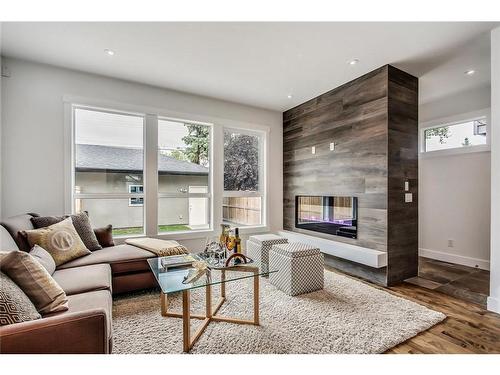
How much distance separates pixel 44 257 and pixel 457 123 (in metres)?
5.38

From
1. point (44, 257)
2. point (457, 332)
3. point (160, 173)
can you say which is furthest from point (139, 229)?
point (457, 332)

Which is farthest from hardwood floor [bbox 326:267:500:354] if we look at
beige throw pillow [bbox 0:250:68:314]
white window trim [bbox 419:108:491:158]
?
white window trim [bbox 419:108:491:158]

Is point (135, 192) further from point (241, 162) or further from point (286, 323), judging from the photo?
point (286, 323)

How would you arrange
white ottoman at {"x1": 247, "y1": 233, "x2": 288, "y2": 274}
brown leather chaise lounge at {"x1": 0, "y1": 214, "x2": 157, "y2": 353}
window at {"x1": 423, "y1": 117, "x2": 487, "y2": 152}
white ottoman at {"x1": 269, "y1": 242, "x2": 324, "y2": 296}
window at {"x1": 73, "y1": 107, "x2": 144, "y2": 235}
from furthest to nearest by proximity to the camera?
window at {"x1": 423, "y1": 117, "x2": 487, "y2": 152} < window at {"x1": 73, "y1": 107, "x2": 144, "y2": 235} < white ottoman at {"x1": 247, "y1": 233, "x2": 288, "y2": 274} < white ottoman at {"x1": 269, "y1": 242, "x2": 324, "y2": 296} < brown leather chaise lounge at {"x1": 0, "y1": 214, "x2": 157, "y2": 353}

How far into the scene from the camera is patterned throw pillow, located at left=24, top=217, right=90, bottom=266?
2.20m

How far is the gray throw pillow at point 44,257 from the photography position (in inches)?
74.6

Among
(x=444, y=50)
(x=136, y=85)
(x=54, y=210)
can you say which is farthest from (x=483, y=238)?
(x=54, y=210)

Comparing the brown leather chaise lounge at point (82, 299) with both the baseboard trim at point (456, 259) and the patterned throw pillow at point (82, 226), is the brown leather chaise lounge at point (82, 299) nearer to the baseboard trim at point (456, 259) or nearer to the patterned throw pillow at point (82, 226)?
the patterned throw pillow at point (82, 226)

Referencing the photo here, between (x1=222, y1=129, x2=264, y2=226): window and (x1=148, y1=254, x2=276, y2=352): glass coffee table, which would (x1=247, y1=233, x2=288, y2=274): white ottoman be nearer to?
(x1=148, y1=254, x2=276, y2=352): glass coffee table

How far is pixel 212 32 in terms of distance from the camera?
2330mm

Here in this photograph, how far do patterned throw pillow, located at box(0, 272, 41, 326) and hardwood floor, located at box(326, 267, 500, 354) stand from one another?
213cm

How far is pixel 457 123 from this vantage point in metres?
3.77
